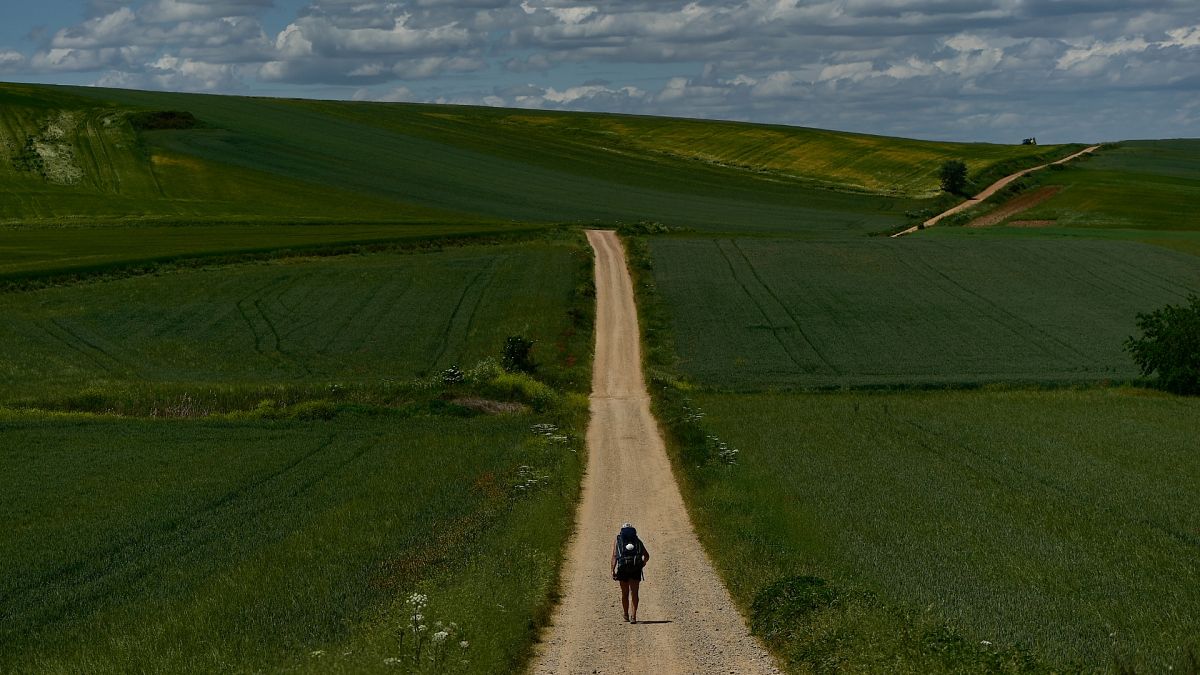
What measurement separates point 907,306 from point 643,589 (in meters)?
46.2

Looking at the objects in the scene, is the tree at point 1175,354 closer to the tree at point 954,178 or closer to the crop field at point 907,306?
the crop field at point 907,306

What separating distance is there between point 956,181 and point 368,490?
344ft

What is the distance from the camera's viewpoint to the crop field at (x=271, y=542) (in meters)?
17.7

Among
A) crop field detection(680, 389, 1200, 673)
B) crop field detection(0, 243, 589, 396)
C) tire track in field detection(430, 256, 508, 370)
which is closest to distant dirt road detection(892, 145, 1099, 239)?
tire track in field detection(430, 256, 508, 370)

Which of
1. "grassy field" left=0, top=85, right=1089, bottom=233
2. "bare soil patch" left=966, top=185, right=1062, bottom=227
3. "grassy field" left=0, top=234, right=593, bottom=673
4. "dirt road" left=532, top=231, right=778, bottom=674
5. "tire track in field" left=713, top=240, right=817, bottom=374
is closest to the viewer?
"dirt road" left=532, top=231, right=778, bottom=674

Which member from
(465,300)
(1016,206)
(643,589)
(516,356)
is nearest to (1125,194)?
(1016,206)

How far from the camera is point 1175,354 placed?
5062cm

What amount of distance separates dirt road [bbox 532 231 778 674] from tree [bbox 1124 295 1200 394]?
22.7 meters

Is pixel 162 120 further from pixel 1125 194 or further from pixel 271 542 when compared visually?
pixel 271 542

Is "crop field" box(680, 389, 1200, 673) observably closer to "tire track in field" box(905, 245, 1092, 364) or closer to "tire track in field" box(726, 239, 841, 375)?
"tire track in field" box(726, 239, 841, 375)

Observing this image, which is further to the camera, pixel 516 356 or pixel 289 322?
pixel 289 322

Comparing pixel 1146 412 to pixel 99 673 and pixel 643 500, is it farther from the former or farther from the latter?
pixel 99 673

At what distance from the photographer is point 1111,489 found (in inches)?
1192

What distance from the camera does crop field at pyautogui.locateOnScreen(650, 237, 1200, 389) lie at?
53.0 m
